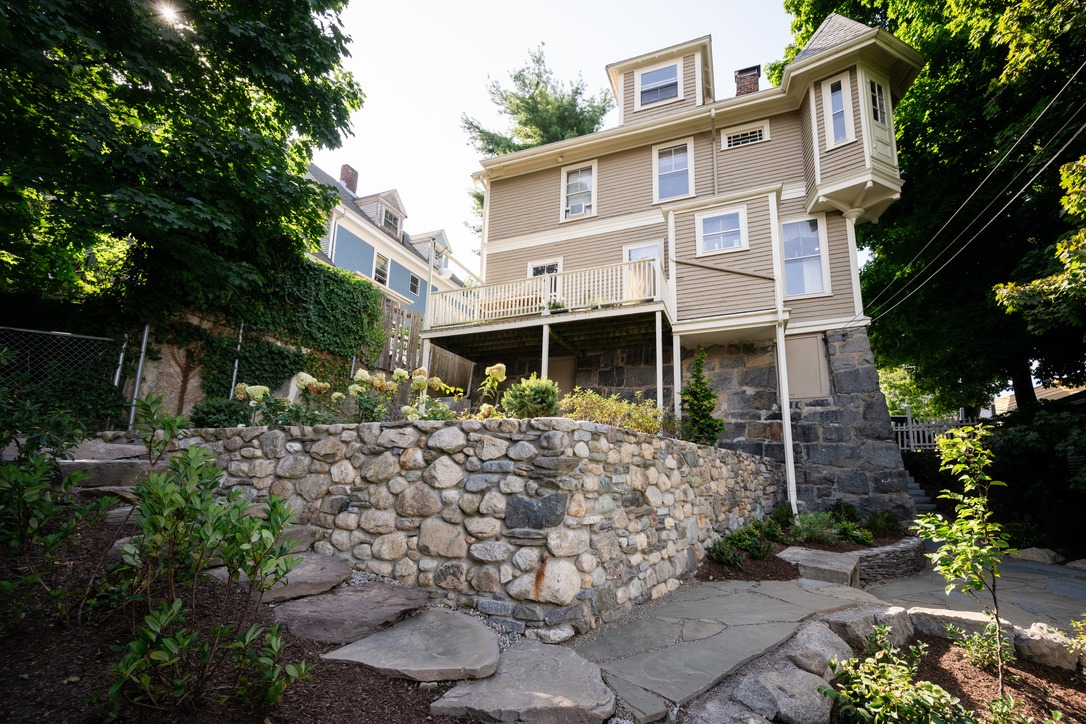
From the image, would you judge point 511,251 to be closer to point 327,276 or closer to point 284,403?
point 327,276

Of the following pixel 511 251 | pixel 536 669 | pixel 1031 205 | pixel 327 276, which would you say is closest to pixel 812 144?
pixel 1031 205

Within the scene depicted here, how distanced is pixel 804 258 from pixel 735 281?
167 centimetres

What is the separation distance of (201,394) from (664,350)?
7.93 m

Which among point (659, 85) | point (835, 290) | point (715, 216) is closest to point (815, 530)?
point (835, 290)

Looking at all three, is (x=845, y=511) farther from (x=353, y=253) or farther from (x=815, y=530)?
(x=353, y=253)

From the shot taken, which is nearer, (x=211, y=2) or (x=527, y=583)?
(x=527, y=583)

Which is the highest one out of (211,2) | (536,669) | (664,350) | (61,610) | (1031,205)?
(211,2)

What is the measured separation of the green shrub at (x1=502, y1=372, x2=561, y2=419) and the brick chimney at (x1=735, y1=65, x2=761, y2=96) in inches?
403

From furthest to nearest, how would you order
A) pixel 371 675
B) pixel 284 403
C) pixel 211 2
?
pixel 211 2
pixel 284 403
pixel 371 675

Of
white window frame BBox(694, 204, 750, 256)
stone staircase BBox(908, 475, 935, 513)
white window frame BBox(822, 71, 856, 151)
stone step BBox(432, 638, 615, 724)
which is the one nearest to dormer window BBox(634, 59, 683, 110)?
white window frame BBox(822, 71, 856, 151)

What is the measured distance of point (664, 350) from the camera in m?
9.17

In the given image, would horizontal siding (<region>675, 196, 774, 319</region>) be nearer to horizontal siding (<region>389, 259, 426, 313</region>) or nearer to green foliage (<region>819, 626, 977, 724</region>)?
green foliage (<region>819, 626, 977, 724</region>)

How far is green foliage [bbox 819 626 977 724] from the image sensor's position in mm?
2027

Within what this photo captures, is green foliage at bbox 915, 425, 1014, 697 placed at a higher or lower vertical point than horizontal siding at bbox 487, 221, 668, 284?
lower
